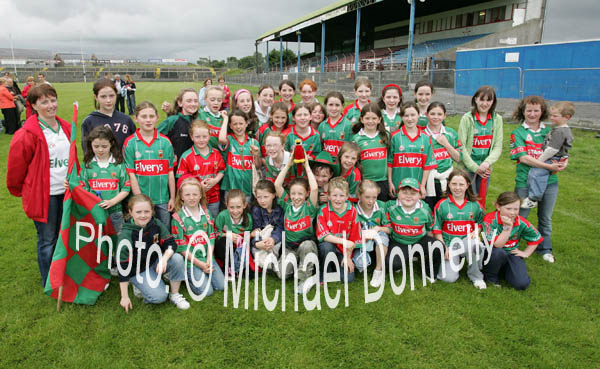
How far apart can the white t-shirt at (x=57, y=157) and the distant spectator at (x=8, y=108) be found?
11.0m

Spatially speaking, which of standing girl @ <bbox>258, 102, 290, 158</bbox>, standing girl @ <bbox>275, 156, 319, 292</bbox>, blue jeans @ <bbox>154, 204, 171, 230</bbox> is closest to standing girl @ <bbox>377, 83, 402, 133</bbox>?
standing girl @ <bbox>258, 102, 290, 158</bbox>

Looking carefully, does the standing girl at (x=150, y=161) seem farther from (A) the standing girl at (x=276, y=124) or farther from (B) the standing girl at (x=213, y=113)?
(A) the standing girl at (x=276, y=124)

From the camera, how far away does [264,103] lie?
5.10 meters

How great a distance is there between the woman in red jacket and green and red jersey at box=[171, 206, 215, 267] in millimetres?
1098

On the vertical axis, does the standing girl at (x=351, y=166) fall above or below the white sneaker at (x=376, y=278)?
above

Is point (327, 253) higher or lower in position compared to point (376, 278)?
higher

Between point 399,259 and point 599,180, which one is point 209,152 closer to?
point 399,259

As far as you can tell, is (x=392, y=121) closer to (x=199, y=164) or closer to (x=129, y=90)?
(x=199, y=164)

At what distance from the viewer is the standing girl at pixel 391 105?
4512 mm

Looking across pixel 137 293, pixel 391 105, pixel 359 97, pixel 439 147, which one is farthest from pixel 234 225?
pixel 439 147

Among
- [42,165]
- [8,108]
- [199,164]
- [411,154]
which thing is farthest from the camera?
[8,108]

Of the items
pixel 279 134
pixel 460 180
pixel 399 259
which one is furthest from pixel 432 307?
pixel 279 134

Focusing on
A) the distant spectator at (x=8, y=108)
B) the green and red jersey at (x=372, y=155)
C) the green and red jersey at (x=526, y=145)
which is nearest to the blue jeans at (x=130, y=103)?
the distant spectator at (x=8, y=108)

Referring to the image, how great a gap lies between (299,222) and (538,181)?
285cm
